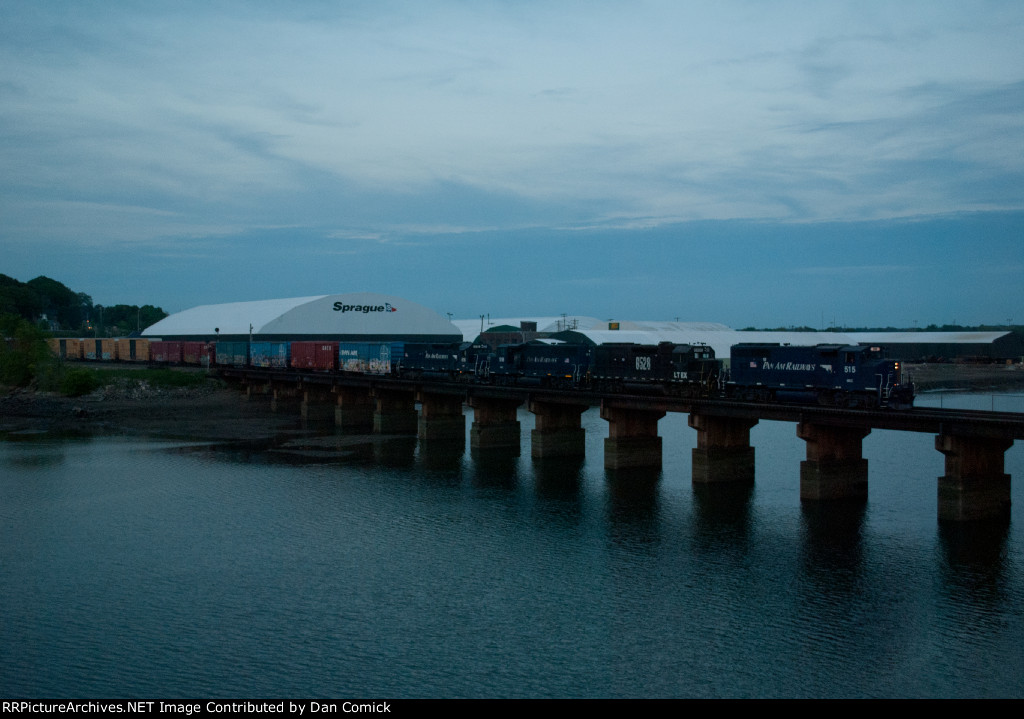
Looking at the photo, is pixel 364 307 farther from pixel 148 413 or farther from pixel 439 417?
pixel 439 417

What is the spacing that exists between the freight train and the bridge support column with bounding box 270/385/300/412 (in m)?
3.87

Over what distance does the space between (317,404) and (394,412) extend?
50.0 ft

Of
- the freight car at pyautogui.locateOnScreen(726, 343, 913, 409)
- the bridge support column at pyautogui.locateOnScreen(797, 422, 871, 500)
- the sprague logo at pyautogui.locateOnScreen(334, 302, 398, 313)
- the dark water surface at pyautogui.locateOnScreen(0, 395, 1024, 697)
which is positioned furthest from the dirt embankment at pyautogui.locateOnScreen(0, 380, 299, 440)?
the bridge support column at pyautogui.locateOnScreen(797, 422, 871, 500)

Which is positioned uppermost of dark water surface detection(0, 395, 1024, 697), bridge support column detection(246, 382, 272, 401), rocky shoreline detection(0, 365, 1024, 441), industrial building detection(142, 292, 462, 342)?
industrial building detection(142, 292, 462, 342)

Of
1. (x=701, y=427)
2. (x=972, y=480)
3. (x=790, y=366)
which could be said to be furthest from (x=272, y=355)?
(x=972, y=480)

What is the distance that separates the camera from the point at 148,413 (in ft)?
305

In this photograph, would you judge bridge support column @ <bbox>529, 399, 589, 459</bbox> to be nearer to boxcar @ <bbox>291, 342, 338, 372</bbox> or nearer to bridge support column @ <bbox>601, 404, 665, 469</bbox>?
bridge support column @ <bbox>601, 404, 665, 469</bbox>

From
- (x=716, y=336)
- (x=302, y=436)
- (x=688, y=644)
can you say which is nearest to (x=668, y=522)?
(x=688, y=644)

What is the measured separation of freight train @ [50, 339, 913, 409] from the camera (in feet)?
149

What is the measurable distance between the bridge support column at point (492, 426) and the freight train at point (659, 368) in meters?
2.02

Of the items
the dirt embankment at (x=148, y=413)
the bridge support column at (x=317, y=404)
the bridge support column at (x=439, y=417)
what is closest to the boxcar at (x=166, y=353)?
the dirt embankment at (x=148, y=413)

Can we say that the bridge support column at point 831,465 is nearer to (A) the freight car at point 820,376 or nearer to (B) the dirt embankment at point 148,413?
(A) the freight car at point 820,376

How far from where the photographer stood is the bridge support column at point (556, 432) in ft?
205
